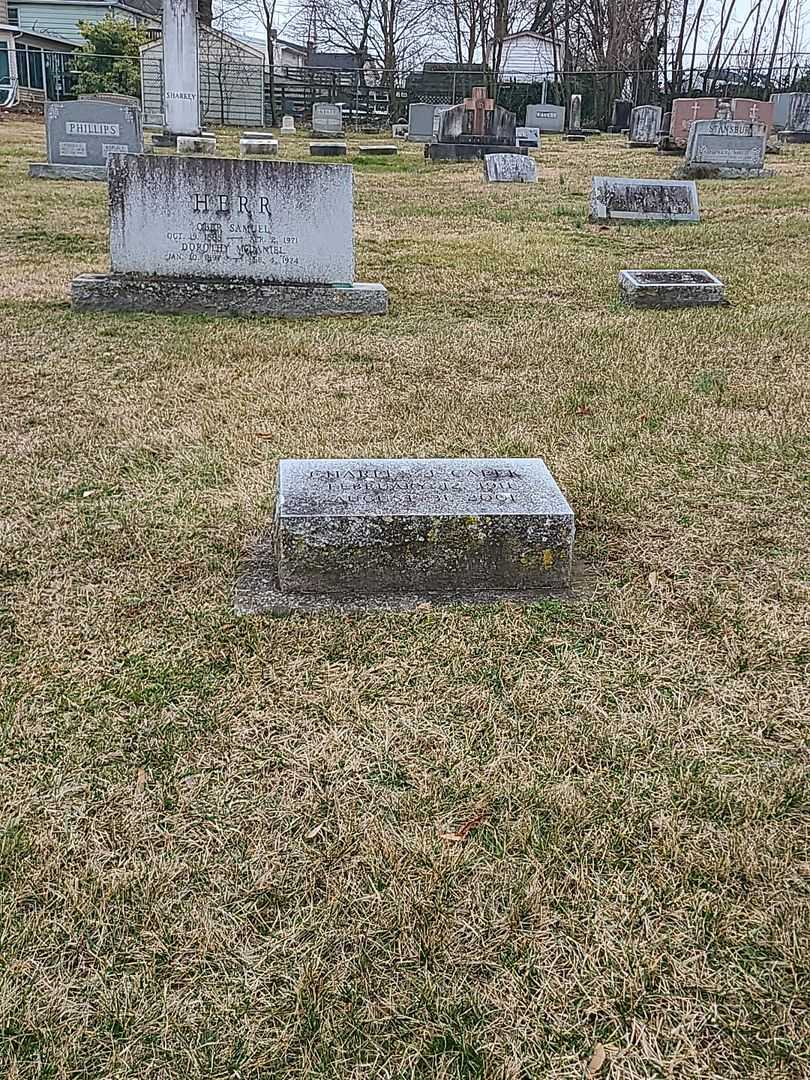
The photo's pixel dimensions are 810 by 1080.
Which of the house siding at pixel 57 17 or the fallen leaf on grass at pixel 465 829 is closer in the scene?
the fallen leaf on grass at pixel 465 829

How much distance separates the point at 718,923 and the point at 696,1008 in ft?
0.77

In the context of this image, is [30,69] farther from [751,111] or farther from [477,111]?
[751,111]

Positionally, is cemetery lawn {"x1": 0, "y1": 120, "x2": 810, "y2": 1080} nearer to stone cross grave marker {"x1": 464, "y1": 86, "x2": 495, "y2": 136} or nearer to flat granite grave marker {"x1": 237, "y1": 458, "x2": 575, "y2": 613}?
flat granite grave marker {"x1": 237, "y1": 458, "x2": 575, "y2": 613}

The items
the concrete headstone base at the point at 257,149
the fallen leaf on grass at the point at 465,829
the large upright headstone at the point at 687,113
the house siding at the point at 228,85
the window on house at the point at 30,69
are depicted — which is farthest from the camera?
the window on house at the point at 30,69

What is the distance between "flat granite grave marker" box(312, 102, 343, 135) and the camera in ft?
93.9

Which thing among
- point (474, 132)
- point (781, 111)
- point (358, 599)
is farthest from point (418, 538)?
point (781, 111)

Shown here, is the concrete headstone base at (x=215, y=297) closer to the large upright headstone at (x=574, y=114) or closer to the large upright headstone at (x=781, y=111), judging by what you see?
the large upright headstone at (x=574, y=114)

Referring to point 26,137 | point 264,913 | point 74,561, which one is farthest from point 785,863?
point 26,137

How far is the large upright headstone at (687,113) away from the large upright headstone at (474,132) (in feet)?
14.7

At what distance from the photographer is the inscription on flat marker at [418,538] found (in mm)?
3219

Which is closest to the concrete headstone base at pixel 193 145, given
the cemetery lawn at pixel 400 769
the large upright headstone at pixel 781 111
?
the cemetery lawn at pixel 400 769

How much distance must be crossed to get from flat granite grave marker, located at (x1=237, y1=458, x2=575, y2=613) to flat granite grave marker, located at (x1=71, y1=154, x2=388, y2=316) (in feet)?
15.0

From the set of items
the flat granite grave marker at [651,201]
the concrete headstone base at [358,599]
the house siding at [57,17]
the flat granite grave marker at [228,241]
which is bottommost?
the concrete headstone base at [358,599]

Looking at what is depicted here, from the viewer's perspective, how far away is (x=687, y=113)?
2397 centimetres
